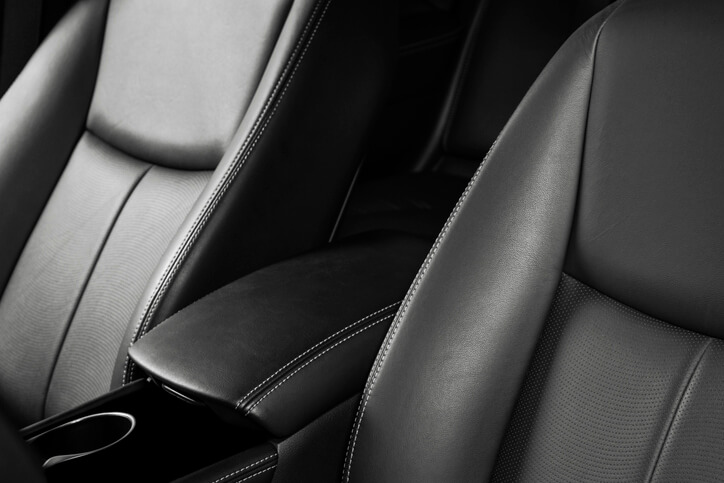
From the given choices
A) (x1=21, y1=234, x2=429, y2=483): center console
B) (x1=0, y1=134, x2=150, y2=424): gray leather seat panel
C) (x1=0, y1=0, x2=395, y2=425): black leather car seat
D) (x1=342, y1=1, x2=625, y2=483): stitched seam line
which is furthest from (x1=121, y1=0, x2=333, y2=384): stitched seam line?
(x1=342, y1=1, x2=625, y2=483): stitched seam line

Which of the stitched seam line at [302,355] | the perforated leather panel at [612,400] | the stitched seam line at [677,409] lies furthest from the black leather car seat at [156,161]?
the stitched seam line at [677,409]

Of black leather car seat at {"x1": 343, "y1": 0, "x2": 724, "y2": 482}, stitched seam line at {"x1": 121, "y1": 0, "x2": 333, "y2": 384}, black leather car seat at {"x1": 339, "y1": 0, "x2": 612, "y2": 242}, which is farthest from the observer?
black leather car seat at {"x1": 339, "y1": 0, "x2": 612, "y2": 242}

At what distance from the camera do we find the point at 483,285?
36.0 inches

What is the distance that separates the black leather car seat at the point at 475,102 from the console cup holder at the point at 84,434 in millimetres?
820

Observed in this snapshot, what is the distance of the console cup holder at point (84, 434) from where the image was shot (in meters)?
1.01

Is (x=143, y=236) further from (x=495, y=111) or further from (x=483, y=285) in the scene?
(x=495, y=111)

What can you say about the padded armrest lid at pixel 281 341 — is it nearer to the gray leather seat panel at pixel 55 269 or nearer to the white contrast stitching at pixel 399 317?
the white contrast stitching at pixel 399 317

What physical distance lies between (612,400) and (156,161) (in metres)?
0.83

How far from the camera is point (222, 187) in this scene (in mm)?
1249

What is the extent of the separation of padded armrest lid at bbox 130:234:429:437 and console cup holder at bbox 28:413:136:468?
72 millimetres

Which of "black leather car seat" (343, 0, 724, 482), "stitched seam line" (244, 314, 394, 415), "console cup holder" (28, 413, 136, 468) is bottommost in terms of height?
"console cup holder" (28, 413, 136, 468)

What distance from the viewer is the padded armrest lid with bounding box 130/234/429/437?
97 centimetres

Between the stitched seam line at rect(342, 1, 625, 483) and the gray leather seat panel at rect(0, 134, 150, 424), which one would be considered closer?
the stitched seam line at rect(342, 1, 625, 483)

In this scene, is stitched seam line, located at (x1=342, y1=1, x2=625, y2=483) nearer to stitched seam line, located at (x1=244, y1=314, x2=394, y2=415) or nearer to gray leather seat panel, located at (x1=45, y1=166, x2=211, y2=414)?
stitched seam line, located at (x1=244, y1=314, x2=394, y2=415)
